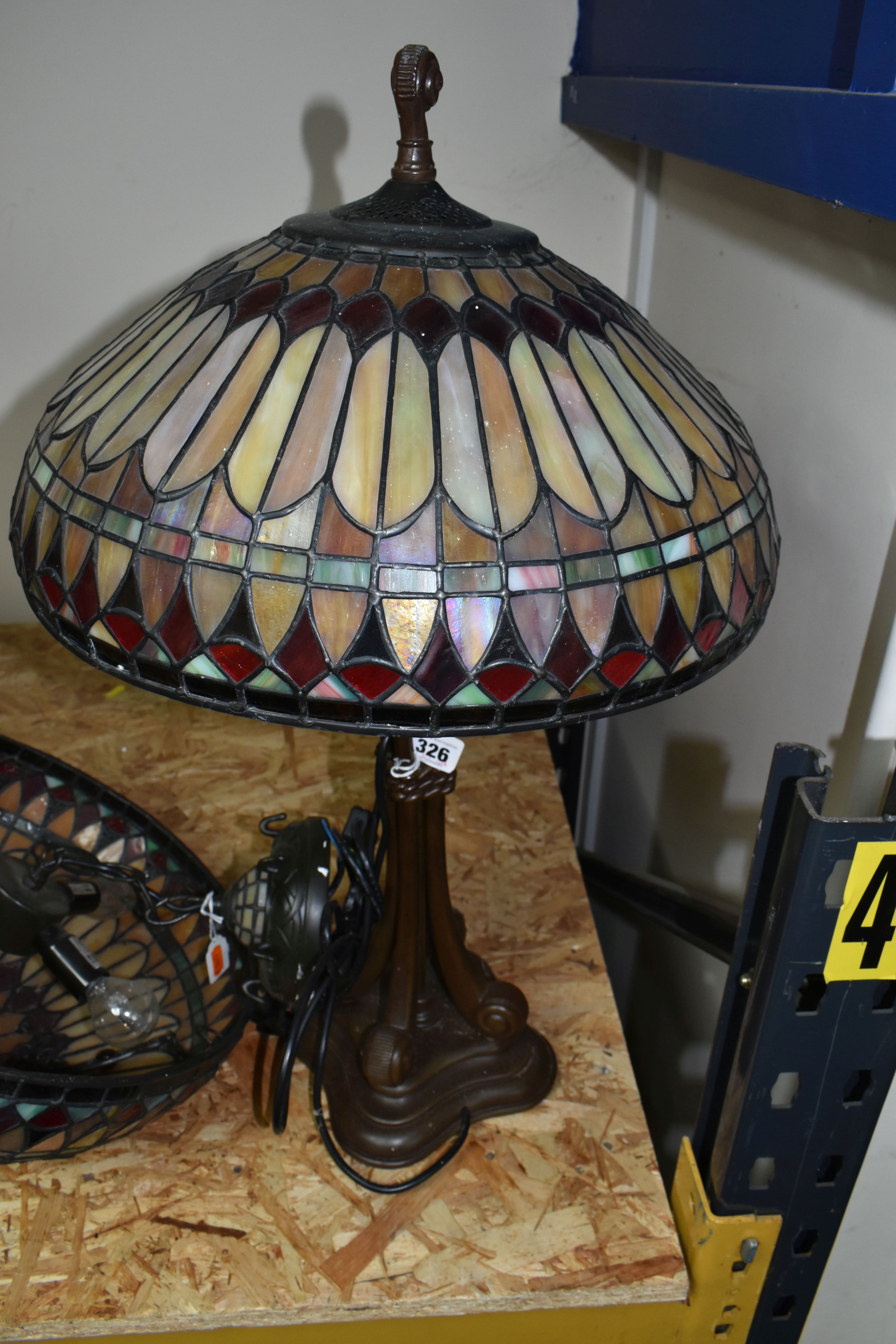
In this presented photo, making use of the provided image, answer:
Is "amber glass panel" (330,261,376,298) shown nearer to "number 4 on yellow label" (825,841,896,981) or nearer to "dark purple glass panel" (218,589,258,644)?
"dark purple glass panel" (218,589,258,644)

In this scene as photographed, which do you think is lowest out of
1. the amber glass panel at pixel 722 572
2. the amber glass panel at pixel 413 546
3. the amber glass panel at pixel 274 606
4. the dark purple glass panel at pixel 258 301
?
the amber glass panel at pixel 722 572

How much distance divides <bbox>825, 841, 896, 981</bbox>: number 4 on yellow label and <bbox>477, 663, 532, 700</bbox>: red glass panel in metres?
0.23

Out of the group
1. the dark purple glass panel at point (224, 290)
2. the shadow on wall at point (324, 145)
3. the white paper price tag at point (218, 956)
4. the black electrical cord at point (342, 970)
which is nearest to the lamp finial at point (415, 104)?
the dark purple glass panel at point (224, 290)

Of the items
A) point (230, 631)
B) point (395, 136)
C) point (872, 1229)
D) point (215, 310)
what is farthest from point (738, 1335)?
point (395, 136)

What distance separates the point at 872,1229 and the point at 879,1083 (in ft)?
0.69

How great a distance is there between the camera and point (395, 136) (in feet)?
4.08

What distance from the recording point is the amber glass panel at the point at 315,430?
0.43 m

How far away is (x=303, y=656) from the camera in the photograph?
0.43 metres

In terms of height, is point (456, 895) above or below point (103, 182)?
below

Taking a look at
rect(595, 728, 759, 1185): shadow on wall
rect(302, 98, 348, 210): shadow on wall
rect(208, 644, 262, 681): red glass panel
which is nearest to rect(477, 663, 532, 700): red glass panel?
rect(208, 644, 262, 681): red glass panel

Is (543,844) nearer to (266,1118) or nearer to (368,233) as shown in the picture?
(266,1118)

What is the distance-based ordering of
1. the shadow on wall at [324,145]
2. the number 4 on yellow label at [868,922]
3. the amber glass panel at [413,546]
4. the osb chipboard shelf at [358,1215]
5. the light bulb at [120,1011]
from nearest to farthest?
the amber glass panel at [413,546], the number 4 on yellow label at [868,922], the osb chipboard shelf at [358,1215], the light bulb at [120,1011], the shadow on wall at [324,145]

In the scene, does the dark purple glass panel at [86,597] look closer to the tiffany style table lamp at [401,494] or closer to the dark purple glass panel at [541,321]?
the tiffany style table lamp at [401,494]

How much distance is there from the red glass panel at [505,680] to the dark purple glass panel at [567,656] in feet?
0.04
